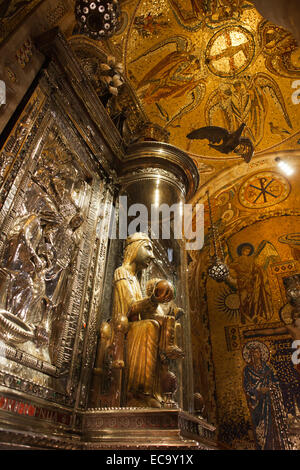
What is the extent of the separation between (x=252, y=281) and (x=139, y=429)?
778cm

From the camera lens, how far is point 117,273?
3639 millimetres

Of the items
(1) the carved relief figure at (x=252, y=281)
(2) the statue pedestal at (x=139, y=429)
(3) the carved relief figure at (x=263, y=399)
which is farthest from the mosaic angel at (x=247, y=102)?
(2) the statue pedestal at (x=139, y=429)

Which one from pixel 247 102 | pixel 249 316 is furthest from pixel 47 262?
pixel 249 316

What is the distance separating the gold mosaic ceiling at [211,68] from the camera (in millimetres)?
5652

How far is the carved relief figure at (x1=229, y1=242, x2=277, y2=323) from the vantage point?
360 inches

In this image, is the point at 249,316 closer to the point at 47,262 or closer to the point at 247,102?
the point at 247,102

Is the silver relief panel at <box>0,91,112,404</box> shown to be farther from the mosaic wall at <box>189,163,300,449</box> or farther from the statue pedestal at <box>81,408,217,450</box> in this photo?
the mosaic wall at <box>189,163,300,449</box>

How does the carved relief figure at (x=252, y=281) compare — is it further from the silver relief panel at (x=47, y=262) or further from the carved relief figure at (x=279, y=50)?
the silver relief panel at (x=47, y=262)

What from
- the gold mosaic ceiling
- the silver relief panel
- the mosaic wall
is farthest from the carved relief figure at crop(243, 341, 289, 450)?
the silver relief panel

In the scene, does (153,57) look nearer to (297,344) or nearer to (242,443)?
(297,344)

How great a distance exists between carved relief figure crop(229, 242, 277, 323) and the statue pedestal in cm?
690

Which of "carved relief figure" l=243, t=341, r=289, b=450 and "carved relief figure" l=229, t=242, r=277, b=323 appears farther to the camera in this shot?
"carved relief figure" l=229, t=242, r=277, b=323

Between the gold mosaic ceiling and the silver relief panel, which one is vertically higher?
the gold mosaic ceiling
